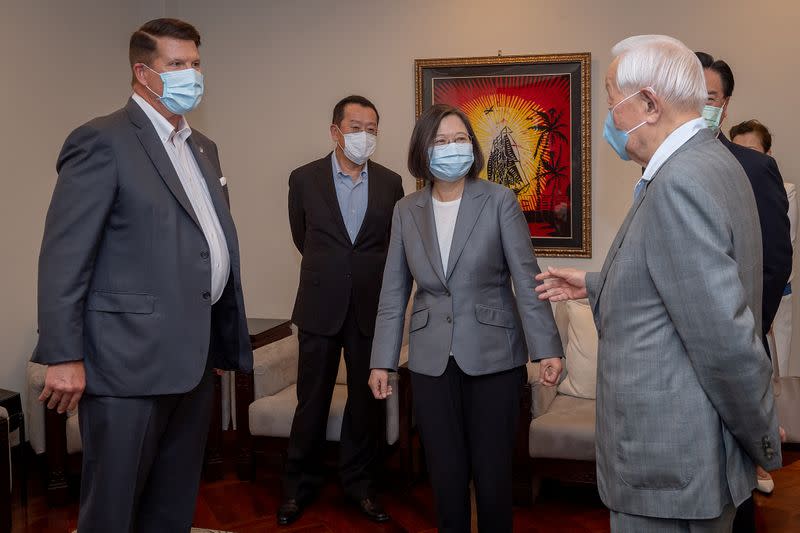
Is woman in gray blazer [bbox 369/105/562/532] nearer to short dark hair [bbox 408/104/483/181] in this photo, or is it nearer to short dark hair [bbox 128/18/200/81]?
short dark hair [bbox 408/104/483/181]

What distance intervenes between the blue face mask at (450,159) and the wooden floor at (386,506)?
1573 mm

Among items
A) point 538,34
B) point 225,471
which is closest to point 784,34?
point 538,34

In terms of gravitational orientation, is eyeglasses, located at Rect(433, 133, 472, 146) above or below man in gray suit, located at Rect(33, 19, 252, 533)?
above

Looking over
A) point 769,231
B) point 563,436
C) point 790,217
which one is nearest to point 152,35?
point 769,231

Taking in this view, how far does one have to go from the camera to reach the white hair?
167cm

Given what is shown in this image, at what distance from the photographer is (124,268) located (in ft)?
6.96

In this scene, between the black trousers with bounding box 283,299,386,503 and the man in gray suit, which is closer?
the man in gray suit

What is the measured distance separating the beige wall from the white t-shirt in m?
2.08

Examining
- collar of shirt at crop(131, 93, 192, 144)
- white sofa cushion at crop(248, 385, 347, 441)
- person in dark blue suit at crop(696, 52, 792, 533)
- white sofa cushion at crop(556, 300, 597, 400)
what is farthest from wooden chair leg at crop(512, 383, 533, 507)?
collar of shirt at crop(131, 93, 192, 144)

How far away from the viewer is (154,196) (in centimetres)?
214

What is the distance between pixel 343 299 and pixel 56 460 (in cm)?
154

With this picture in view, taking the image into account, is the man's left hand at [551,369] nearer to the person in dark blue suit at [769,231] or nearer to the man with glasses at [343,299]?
the person in dark blue suit at [769,231]

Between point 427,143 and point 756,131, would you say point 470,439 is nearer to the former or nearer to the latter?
point 427,143

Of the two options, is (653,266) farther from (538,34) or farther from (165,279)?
(538,34)
